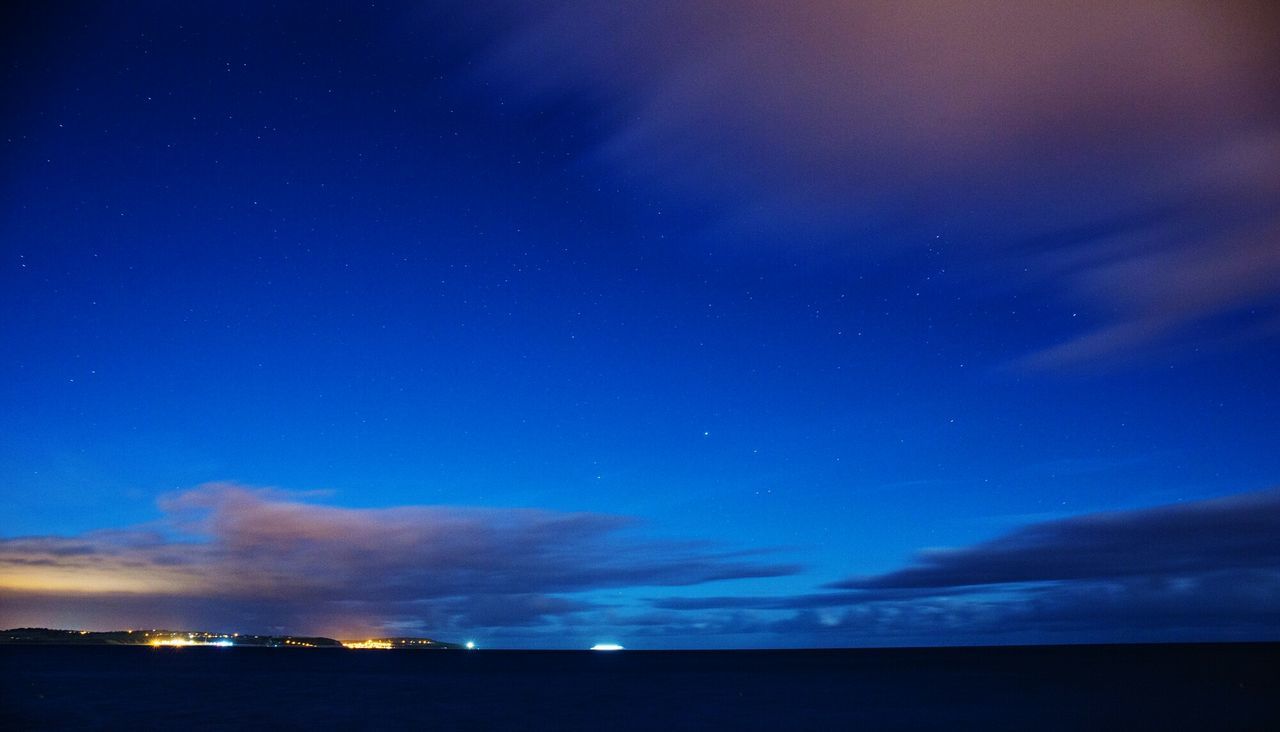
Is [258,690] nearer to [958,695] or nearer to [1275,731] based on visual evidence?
[958,695]

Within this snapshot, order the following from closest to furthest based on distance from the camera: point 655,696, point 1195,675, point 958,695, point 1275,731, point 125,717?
point 1275,731
point 125,717
point 958,695
point 655,696
point 1195,675

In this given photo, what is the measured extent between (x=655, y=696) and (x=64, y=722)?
59.5 m

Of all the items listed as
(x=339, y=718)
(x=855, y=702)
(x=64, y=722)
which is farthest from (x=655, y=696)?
(x=64, y=722)

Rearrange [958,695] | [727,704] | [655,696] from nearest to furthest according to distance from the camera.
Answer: [727,704], [958,695], [655,696]

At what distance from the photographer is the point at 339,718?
228 feet

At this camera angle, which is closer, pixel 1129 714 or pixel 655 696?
pixel 1129 714

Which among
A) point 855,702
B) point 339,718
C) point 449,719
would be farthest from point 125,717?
point 855,702

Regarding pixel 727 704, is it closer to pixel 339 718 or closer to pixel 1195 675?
pixel 339 718

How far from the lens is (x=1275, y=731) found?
57.8m

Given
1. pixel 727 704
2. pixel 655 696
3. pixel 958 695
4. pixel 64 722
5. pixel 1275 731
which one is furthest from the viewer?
pixel 655 696

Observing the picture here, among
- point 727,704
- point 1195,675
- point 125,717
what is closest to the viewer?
point 125,717

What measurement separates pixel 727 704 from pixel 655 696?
18.2 m

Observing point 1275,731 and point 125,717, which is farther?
point 125,717

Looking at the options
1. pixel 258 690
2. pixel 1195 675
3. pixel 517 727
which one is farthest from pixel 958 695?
pixel 258 690
